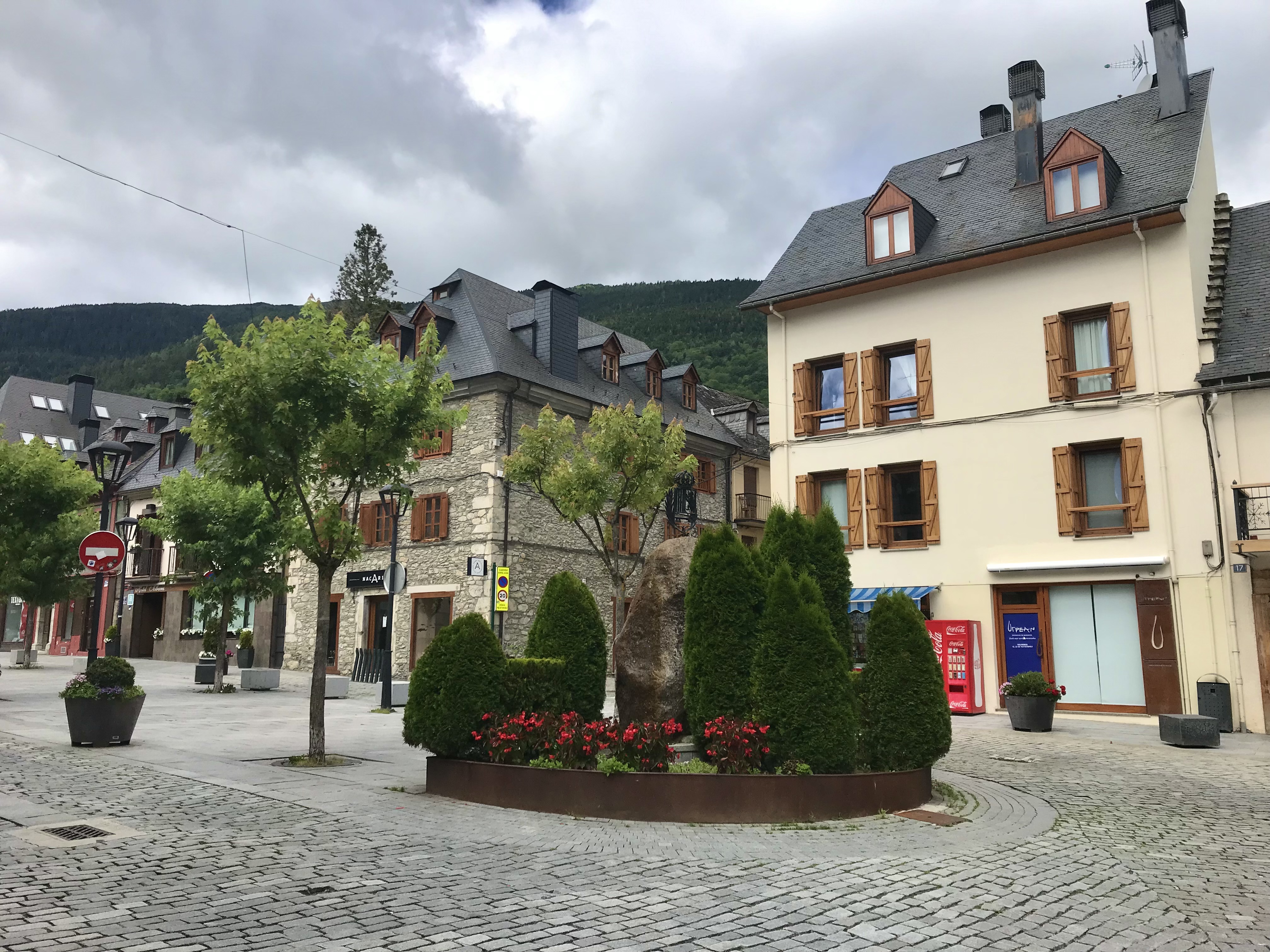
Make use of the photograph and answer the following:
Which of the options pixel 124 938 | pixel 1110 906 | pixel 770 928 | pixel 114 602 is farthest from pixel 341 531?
pixel 114 602

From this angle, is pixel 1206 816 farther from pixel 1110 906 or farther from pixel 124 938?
pixel 124 938

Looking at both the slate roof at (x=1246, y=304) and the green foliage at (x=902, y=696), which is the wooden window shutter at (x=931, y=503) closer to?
the slate roof at (x=1246, y=304)

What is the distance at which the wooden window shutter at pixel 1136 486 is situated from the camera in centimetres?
1792

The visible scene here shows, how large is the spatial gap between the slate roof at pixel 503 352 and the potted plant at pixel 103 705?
15.3m

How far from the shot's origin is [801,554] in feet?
38.4

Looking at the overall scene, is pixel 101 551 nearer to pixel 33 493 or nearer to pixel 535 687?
pixel 535 687

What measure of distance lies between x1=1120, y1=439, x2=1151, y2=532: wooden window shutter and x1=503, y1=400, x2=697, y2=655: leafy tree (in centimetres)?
861

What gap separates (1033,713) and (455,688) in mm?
10710

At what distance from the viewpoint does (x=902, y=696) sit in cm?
939

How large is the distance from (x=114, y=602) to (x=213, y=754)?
35.2 meters

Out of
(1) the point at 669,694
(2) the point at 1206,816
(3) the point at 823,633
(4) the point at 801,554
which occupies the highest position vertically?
(4) the point at 801,554

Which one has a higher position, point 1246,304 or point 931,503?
point 1246,304

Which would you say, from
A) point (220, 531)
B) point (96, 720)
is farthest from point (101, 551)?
point (220, 531)

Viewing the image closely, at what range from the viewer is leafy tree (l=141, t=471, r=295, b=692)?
23.2 m
